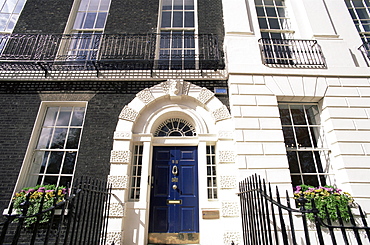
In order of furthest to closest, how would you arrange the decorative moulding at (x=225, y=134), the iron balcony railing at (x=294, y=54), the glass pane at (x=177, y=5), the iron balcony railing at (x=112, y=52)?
the glass pane at (x=177, y=5), the iron balcony railing at (x=112, y=52), the iron balcony railing at (x=294, y=54), the decorative moulding at (x=225, y=134)

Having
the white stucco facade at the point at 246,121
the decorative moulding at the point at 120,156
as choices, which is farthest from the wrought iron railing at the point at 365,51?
the decorative moulding at the point at 120,156

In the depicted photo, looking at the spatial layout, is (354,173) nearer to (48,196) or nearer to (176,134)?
(176,134)

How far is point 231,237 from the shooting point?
479 centimetres

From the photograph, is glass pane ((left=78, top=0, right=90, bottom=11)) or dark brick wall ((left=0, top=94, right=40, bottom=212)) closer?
dark brick wall ((left=0, top=94, right=40, bottom=212))

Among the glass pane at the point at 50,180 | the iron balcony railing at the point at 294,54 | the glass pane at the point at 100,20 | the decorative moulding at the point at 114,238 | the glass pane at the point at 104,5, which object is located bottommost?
the decorative moulding at the point at 114,238

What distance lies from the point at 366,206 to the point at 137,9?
9.25 m

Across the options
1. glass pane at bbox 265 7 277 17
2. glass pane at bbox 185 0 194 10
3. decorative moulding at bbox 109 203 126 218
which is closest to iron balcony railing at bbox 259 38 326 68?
glass pane at bbox 265 7 277 17

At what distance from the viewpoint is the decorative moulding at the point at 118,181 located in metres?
5.18

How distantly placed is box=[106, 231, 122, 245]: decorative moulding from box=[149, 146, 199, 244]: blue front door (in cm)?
77

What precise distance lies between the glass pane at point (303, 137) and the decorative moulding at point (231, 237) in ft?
9.97

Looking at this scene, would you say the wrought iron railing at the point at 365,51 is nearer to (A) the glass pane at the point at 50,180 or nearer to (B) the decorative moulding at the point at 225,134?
(B) the decorative moulding at the point at 225,134

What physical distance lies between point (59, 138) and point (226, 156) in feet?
16.0

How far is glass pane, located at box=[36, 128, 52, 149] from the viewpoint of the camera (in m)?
5.99

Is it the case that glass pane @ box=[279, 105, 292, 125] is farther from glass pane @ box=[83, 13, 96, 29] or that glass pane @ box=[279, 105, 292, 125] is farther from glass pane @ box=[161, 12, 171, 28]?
glass pane @ box=[83, 13, 96, 29]
